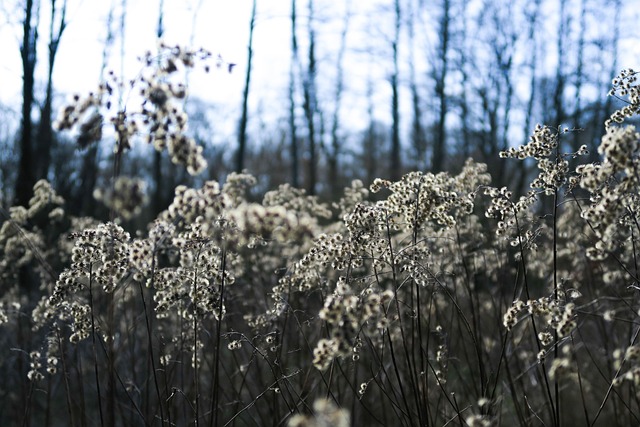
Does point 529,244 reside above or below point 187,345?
above

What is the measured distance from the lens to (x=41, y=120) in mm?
15867

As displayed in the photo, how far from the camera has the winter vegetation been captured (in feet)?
9.52

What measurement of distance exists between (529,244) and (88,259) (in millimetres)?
2854

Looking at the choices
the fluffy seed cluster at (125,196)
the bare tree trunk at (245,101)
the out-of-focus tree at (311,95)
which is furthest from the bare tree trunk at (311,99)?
the fluffy seed cluster at (125,196)

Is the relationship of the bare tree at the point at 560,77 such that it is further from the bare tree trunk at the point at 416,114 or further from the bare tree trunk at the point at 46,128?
the bare tree trunk at the point at 46,128

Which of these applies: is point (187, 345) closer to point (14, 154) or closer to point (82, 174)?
point (82, 174)

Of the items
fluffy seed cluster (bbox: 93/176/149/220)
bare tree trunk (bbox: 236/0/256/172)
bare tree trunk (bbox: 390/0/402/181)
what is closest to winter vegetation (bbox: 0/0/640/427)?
fluffy seed cluster (bbox: 93/176/149/220)

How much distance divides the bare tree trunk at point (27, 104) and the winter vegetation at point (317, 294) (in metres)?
0.06

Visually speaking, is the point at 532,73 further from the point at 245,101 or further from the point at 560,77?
the point at 245,101

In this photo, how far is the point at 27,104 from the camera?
1427 cm

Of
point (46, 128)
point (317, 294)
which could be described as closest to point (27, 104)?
point (46, 128)

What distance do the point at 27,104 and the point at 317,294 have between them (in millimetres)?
10652

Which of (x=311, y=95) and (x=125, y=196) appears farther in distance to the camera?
(x=311, y=95)

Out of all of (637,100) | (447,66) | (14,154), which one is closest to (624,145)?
(637,100)
